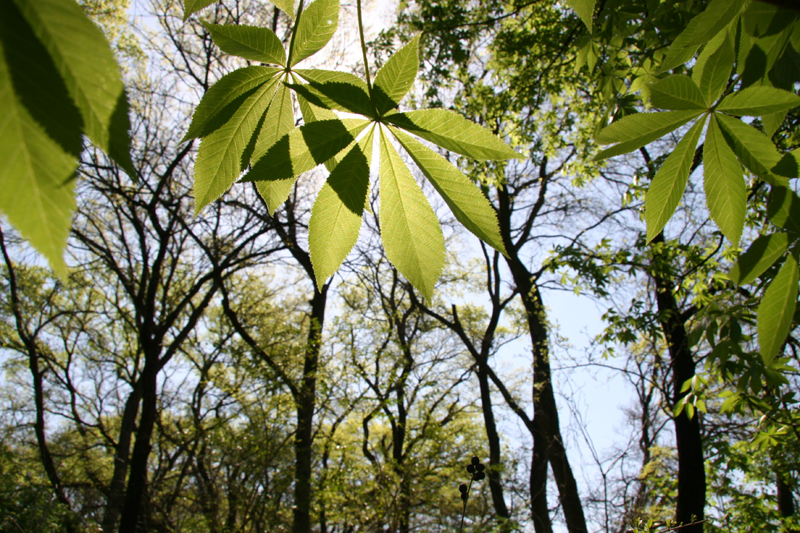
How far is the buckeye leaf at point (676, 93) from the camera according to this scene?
2.06ft

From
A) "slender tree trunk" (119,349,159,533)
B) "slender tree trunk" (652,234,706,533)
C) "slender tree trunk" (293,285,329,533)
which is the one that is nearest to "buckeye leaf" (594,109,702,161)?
"slender tree trunk" (652,234,706,533)

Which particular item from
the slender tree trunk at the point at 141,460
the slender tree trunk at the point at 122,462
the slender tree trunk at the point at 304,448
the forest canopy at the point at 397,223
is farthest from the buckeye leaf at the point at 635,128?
the slender tree trunk at the point at 122,462

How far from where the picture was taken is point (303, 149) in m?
0.54

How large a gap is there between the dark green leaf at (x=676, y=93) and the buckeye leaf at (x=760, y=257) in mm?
242

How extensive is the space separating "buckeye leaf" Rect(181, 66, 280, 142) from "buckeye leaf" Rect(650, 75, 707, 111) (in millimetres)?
561

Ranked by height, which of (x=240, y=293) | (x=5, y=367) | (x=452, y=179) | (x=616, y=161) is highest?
(x=616, y=161)

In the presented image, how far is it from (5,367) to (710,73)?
1569cm

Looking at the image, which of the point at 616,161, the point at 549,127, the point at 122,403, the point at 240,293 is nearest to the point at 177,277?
the point at 240,293

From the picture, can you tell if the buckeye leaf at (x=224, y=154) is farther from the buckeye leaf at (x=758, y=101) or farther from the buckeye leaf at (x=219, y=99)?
the buckeye leaf at (x=758, y=101)

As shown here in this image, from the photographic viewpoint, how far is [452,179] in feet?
1.76

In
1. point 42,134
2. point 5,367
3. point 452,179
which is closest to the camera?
point 42,134

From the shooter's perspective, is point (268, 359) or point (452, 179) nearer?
point (452, 179)

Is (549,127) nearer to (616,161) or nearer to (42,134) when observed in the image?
(616,161)

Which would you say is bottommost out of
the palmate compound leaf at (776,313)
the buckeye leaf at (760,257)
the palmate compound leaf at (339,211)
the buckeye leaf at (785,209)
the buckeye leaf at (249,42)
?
the palmate compound leaf at (776,313)
